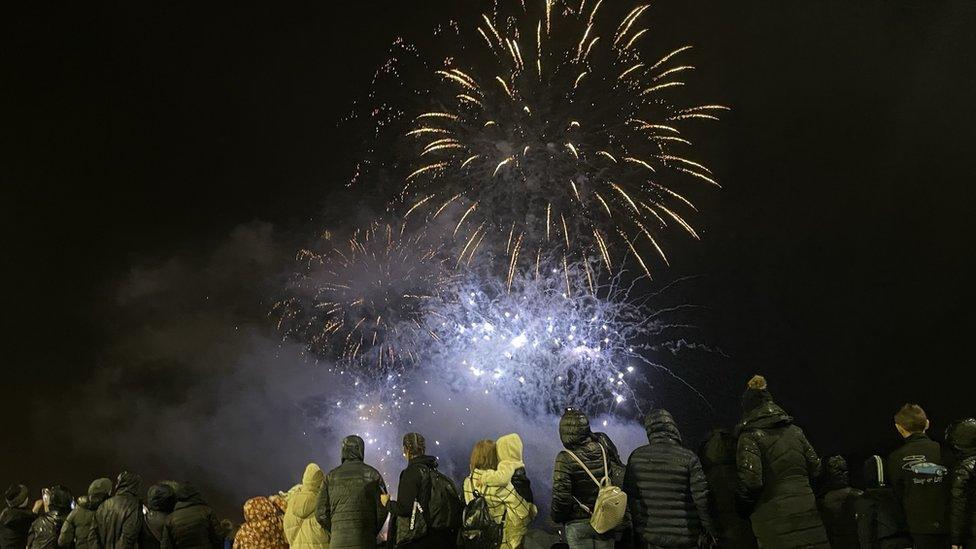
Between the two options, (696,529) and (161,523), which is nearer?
(696,529)

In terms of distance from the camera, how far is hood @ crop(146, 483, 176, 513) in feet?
26.9

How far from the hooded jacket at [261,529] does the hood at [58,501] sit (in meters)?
2.58

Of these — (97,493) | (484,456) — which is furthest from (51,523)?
(484,456)

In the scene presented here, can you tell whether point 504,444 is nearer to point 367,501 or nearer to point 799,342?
point 367,501

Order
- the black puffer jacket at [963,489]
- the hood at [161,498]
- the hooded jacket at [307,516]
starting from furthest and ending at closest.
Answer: the hooded jacket at [307,516] < the hood at [161,498] < the black puffer jacket at [963,489]

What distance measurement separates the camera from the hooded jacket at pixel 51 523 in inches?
399

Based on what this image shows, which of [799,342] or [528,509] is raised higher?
[799,342]

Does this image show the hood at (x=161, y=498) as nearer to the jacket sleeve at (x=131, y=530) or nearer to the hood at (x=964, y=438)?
the jacket sleeve at (x=131, y=530)

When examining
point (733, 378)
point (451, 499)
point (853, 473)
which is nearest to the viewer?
point (451, 499)

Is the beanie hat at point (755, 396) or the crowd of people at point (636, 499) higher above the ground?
the beanie hat at point (755, 396)

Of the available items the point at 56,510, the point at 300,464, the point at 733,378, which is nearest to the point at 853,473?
the point at 733,378

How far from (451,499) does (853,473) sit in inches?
969

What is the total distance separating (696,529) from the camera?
639cm

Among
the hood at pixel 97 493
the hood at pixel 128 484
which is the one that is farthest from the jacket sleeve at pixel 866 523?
the hood at pixel 97 493
